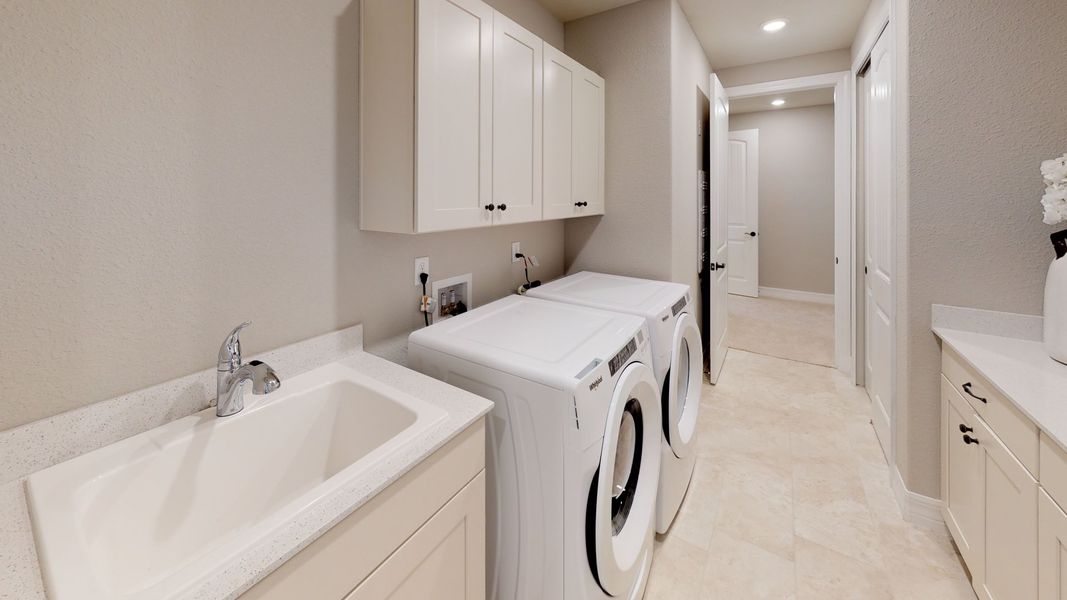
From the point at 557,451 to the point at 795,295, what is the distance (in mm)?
5838

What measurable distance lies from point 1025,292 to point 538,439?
6.00ft

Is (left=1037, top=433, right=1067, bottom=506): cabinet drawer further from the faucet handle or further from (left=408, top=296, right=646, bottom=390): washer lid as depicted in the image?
the faucet handle

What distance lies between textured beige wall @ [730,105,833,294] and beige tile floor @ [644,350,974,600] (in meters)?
3.38

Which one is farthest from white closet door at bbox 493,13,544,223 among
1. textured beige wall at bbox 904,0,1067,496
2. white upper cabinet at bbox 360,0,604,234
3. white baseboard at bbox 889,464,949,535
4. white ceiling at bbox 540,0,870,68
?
white baseboard at bbox 889,464,949,535

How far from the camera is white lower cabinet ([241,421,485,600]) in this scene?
71cm

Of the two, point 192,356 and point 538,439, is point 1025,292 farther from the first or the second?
point 192,356

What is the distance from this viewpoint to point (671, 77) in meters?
2.38

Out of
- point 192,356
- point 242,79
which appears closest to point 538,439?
point 192,356

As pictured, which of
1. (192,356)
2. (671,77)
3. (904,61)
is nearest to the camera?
(192,356)

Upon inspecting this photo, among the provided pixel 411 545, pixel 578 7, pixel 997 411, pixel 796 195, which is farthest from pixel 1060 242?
pixel 796 195

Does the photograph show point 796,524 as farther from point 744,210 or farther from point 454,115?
point 744,210

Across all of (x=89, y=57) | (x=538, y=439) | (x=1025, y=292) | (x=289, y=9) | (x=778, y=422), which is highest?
(x=289, y=9)

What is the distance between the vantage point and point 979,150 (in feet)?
5.23

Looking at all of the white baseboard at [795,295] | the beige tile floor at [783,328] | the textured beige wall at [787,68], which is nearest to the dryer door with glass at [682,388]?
the beige tile floor at [783,328]
